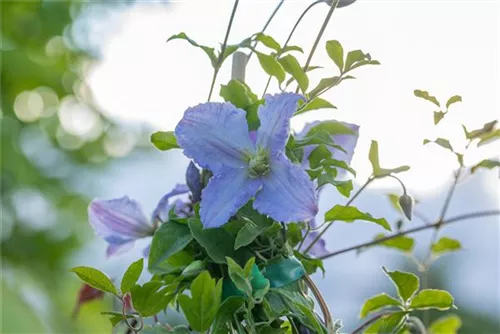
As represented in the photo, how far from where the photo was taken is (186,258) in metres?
0.35

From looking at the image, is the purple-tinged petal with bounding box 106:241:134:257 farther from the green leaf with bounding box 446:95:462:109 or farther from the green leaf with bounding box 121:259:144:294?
the green leaf with bounding box 446:95:462:109

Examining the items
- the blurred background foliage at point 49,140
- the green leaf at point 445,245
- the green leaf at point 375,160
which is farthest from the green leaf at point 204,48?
the blurred background foliage at point 49,140

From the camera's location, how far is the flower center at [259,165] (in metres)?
0.32

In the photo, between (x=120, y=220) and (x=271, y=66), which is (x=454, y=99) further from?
(x=120, y=220)

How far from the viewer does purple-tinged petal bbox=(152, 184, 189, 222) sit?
0.39 m

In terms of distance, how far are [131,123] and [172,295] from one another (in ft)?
9.02

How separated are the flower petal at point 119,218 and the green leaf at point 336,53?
0.16 metres

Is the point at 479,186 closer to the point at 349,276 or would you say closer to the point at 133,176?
the point at 349,276

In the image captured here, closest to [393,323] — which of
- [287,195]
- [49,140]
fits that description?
[287,195]

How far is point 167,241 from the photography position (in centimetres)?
Answer: 33

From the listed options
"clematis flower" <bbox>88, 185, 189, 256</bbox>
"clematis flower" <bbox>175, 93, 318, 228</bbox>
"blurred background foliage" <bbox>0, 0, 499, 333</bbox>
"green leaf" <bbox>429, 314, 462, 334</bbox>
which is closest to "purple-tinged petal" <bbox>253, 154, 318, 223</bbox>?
"clematis flower" <bbox>175, 93, 318, 228</bbox>

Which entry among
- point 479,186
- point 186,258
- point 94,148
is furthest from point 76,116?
point 186,258

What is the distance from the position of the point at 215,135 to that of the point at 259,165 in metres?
0.03

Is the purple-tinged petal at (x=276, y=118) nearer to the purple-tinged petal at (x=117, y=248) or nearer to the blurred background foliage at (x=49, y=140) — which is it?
the purple-tinged petal at (x=117, y=248)
